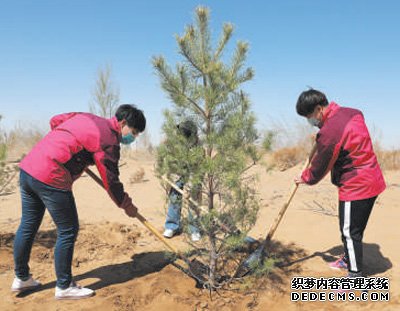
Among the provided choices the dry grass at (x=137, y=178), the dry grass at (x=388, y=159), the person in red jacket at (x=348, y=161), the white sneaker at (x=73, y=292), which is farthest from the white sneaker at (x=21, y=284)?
the dry grass at (x=388, y=159)

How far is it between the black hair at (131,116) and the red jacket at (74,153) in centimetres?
12

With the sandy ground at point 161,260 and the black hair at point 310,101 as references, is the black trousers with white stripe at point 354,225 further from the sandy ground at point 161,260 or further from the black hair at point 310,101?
the black hair at point 310,101

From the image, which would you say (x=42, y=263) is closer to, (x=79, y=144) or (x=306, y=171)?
(x=79, y=144)

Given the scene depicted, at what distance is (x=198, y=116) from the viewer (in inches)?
117

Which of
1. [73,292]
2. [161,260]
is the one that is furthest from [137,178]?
[73,292]

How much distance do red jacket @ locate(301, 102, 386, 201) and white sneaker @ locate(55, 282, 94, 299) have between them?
225 centimetres

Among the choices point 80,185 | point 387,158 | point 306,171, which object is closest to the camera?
point 306,171

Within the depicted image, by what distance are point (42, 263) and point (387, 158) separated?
10.6 m

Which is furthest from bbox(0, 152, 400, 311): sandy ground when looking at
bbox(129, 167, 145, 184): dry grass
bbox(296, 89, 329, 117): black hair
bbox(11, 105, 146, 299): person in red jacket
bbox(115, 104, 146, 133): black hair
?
bbox(129, 167, 145, 184): dry grass

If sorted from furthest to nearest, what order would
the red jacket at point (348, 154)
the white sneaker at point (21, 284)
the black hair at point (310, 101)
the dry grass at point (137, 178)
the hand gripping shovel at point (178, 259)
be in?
the dry grass at point (137, 178)
the hand gripping shovel at point (178, 259)
the white sneaker at point (21, 284)
the black hair at point (310, 101)
the red jacket at point (348, 154)

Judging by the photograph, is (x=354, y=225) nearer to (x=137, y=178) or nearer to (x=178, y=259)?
(x=178, y=259)

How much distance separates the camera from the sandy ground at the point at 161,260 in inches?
121

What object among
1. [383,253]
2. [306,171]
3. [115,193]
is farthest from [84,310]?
[383,253]

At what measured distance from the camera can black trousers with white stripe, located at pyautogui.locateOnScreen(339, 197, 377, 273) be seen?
10.2 ft
